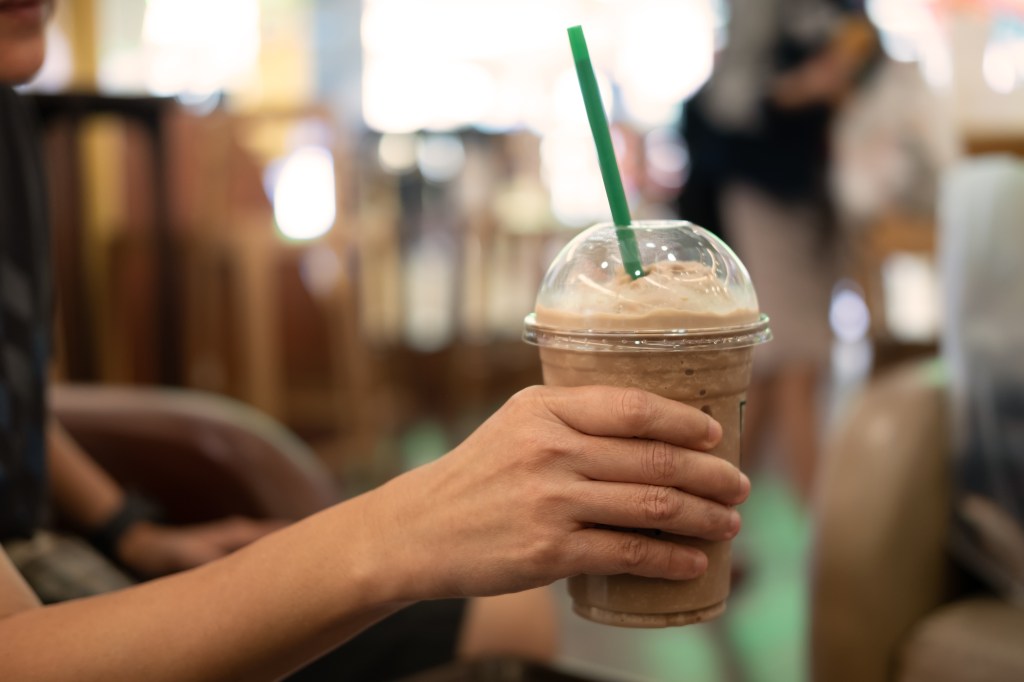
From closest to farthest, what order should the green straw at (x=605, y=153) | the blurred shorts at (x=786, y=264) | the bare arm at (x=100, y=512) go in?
1. the green straw at (x=605, y=153)
2. the bare arm at (x=100, y=512)
3. the blurred shorts at (x=786, y=264)

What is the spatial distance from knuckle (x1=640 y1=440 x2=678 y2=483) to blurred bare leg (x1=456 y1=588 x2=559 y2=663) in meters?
0.45

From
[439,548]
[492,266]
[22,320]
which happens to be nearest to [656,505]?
[439,548]

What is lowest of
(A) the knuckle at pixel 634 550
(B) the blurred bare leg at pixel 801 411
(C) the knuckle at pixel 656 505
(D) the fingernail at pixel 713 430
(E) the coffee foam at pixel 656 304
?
(B) the blurred bare leg at pixel 801 411

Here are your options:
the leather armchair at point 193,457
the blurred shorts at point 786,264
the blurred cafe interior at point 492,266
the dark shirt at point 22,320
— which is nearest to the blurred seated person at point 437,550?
the dark shirt at point 22,320

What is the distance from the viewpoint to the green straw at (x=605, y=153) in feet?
2.48

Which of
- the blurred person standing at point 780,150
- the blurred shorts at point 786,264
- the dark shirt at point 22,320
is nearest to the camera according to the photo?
the dark shirt at point 22,320

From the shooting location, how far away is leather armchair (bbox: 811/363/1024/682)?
1307mm

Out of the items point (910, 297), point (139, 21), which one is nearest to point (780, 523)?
point (910, 297)

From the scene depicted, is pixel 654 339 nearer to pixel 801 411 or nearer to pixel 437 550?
pixel 437 550

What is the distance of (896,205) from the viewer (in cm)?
264

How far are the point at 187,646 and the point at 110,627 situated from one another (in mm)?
56

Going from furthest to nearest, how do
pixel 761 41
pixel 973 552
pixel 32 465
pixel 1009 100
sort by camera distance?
pixel 761 41
pixel 1009 100
pixel 973 552
pixel 32 465

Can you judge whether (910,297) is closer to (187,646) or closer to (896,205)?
(896,205)

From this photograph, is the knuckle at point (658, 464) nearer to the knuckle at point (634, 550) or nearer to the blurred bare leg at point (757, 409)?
the knuckle at point (634, 550)
